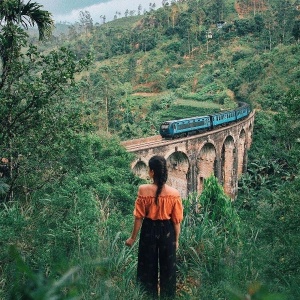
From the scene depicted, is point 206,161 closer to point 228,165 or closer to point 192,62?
point 228,165

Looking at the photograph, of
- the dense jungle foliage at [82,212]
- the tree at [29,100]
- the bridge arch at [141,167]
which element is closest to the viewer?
the dense jungle foliage at [82,212]

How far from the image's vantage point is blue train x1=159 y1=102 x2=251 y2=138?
22406 millimetres

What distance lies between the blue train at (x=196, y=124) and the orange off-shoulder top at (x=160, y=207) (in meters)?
18.5

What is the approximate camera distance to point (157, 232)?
374 cm

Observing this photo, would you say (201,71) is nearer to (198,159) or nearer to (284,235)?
(198,159)

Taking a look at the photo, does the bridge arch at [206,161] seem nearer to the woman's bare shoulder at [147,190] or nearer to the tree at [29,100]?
the tree at [29,100]

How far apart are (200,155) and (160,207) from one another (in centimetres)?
2150

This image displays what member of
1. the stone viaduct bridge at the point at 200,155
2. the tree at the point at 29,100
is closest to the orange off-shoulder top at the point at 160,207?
the tree at the point at 29,100

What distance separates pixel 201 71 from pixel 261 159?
87.3ft

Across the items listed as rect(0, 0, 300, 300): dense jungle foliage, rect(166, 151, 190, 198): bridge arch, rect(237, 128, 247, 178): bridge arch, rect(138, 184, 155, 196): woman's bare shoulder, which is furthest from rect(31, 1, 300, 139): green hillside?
rect(138, 184, 155, 196): woman's bare shoulder

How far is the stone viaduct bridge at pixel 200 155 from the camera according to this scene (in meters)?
20.0

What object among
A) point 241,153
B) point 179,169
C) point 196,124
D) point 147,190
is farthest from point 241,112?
point 147,190

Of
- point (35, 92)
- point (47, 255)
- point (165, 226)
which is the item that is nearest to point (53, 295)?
point (165, 226)

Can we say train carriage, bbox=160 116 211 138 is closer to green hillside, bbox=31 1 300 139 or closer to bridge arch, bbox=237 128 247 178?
bridge arch, bbox=237 128 247 178
